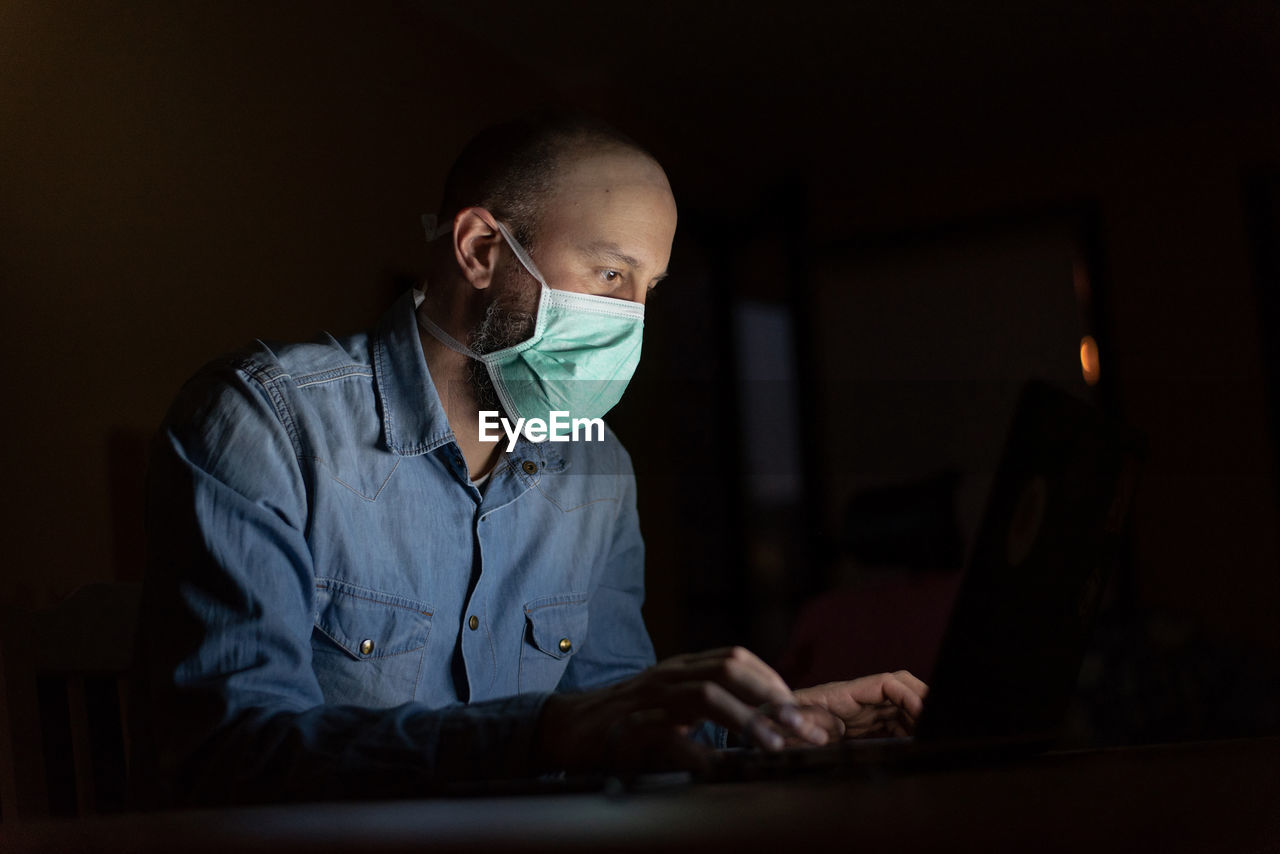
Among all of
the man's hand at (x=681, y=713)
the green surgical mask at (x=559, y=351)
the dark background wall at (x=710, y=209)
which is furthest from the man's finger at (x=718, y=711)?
the dark background wall at (x=710, y=209)

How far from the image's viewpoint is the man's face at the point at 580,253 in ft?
3.24

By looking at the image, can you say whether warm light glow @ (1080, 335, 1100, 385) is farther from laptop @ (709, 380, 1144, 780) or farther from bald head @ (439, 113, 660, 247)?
laptop @ (709, 380, 1144, 780)

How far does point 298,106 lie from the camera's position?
1300mm

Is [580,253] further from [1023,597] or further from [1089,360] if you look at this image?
[1089,360]

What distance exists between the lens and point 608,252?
1.00 metres

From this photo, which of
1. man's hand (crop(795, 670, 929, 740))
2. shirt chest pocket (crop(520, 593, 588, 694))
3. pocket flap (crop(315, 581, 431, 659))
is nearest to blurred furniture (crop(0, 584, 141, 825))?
pocket flap (crop(315, 581, 431, 659))

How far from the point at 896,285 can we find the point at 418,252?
756 millimetres

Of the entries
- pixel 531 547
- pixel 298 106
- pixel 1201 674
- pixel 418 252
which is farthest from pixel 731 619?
pixel 1201 674

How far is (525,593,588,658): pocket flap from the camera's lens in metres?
0.98

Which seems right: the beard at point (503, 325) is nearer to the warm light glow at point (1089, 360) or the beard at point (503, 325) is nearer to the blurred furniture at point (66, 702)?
the blurred furniture at point (66, 702)

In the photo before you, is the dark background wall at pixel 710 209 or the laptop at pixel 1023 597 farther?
the dark background wall at pixel 710 209

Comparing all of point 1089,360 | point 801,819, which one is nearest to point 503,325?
point 801,819

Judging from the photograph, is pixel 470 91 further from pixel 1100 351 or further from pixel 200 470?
pixel 1100 351

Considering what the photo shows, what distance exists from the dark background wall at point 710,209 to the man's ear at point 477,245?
8.2 inches
